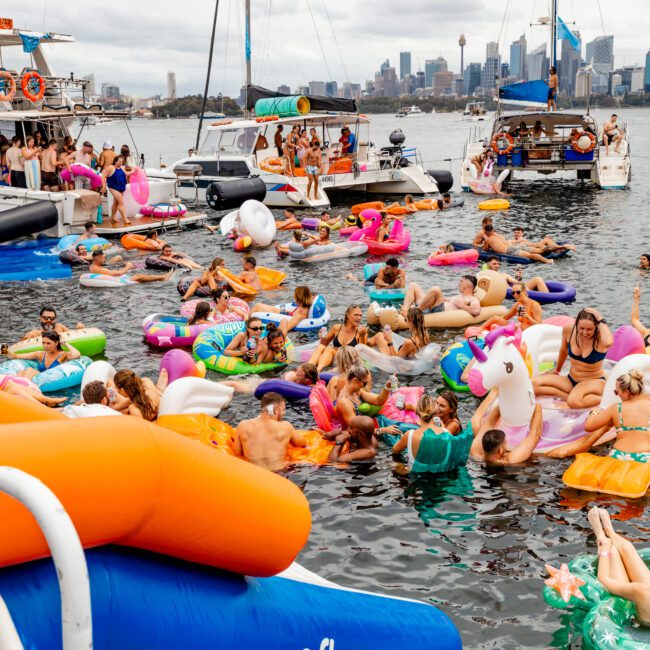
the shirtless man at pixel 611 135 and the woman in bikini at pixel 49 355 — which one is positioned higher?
the shirtless man at pixel 611 135

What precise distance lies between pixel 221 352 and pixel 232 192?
46.6ft

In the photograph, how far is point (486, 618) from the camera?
237 inches

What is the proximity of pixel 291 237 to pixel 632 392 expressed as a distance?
15932 mm

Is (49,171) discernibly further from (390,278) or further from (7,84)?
(390,278)

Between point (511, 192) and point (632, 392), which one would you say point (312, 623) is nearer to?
point (632, 392)

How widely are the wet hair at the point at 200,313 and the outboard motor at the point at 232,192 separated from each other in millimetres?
12684

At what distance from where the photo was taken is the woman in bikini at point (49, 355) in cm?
1124

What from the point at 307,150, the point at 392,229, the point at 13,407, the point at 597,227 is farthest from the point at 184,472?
→ the point at 307,150

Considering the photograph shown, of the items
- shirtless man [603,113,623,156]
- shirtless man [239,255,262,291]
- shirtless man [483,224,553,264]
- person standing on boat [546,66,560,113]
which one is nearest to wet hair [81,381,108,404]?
shirtless man [239,255,262,291]

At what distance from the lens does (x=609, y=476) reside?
25.2 feet

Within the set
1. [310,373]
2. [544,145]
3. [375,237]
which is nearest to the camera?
[310,373]

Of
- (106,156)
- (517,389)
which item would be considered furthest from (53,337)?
(106,156)

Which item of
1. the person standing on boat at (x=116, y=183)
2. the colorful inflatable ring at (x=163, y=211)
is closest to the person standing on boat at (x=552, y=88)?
the colorful inflatable ring at (x=163, y=211)

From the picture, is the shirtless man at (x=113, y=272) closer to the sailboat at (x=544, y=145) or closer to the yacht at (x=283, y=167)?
the yacht at (x=283, y=167)
